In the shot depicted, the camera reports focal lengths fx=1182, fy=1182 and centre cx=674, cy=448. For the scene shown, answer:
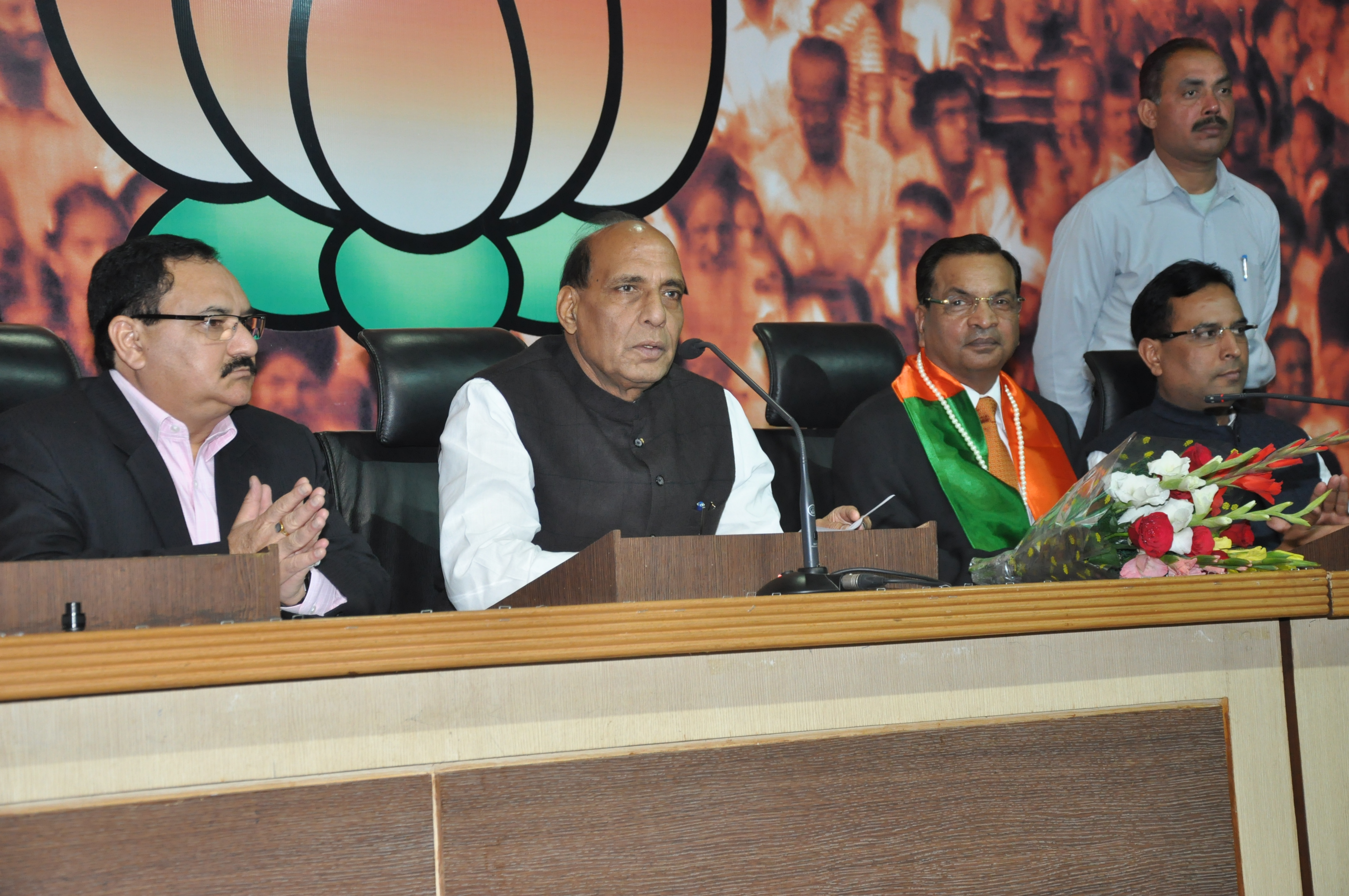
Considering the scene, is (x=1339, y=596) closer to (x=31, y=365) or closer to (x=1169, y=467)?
(x=1169, y=467)

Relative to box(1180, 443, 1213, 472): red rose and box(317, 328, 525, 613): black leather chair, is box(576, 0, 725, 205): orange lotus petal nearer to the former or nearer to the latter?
box(317, 328, 525, 613): black leather chair

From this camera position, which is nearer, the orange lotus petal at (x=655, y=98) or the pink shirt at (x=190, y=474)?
the pink shirt at (x=190, y=474)

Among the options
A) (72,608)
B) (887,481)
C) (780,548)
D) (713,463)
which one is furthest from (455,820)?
(887,481)

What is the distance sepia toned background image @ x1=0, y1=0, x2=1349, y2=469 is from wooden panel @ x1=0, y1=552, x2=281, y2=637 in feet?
6.37

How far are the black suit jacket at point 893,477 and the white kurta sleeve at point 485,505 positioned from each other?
30.3 inches

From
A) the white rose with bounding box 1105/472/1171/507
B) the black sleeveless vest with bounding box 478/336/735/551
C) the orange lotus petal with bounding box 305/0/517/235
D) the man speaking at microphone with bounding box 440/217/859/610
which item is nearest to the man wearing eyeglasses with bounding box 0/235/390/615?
the man speaking at microphone with bounding box 440/217/859/610

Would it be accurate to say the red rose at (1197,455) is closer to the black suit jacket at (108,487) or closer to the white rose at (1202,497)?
the white rose at (1202,497)

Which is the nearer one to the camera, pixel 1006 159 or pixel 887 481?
pixel 887 481

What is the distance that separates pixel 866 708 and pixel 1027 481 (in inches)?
67.8

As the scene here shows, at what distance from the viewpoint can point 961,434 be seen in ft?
8.63

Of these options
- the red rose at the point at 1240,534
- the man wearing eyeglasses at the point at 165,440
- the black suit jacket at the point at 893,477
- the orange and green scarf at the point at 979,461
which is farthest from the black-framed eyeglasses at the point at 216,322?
the red rose at the point at 1240,534

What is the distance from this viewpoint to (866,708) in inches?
41.6

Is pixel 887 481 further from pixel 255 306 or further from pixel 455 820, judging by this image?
pixel 455 820

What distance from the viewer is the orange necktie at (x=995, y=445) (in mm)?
2654
